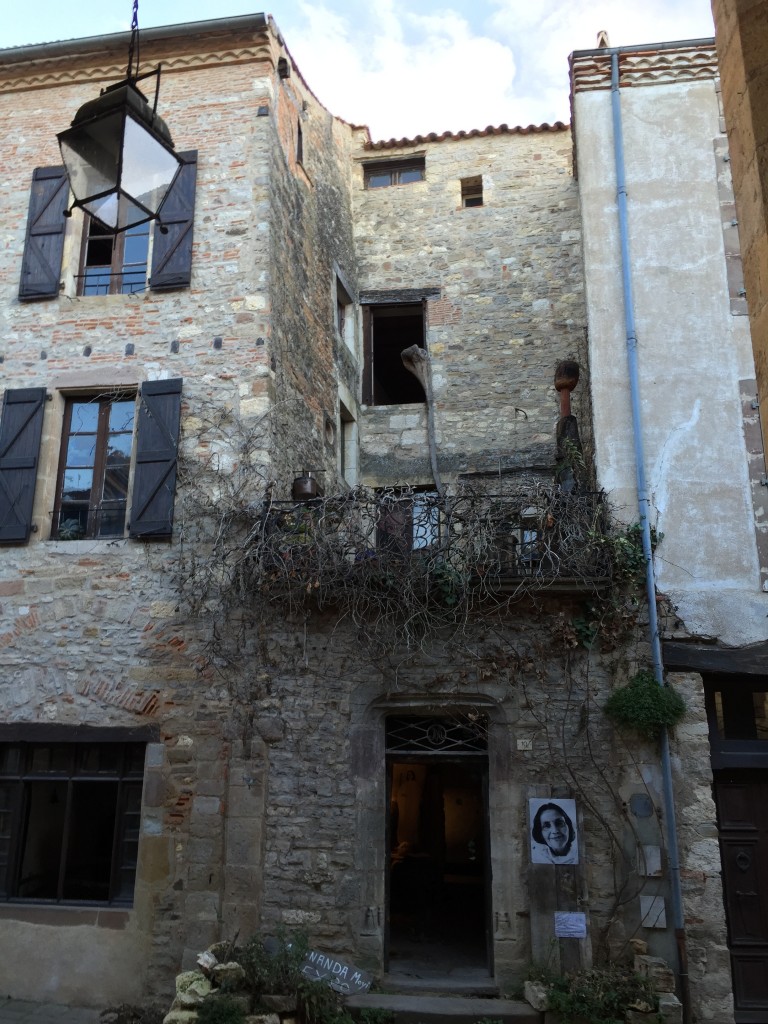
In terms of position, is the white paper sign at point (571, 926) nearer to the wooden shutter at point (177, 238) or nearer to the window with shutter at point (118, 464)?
the window with shutter at point (118, 464)

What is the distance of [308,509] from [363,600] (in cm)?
104

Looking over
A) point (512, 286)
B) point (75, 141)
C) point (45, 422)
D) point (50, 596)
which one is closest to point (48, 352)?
point (45, 422)

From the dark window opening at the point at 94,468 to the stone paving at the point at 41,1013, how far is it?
4205mm

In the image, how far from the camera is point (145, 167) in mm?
5164

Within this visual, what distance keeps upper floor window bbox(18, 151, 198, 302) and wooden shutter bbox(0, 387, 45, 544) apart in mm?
1199

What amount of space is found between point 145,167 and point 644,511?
208 inches

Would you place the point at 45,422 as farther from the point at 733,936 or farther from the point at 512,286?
the point at 733,936

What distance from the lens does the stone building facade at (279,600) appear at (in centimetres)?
739

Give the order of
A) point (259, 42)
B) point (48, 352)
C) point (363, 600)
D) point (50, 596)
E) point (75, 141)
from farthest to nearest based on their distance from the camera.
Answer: point (259, 42) < point (48, 352) < point (50, 596) < point (363, 600) < point (75, 141)

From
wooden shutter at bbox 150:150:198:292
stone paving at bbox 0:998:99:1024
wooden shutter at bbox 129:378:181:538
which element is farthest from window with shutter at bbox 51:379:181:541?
stone paving at bbox 0:998:99:1024

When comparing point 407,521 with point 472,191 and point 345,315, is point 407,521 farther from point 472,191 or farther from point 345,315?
point 472,191

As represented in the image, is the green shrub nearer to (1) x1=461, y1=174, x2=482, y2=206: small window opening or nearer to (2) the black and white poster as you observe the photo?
(2) the black and white poster

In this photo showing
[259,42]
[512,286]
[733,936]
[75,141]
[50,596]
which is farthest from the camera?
[512,286]

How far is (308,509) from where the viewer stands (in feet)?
26.6
